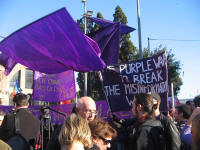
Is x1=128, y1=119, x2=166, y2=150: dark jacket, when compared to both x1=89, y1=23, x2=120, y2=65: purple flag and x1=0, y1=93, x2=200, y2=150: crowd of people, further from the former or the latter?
x1=89, y1=23, x2=120, y2=65: purple flag

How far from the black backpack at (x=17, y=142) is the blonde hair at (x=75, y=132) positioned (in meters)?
1.59

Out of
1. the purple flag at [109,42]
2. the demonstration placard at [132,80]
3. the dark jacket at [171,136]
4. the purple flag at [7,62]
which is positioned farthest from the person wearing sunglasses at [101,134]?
the purple flag at [7,62]

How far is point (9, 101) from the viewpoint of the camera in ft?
112

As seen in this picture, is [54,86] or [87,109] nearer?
[87,109]

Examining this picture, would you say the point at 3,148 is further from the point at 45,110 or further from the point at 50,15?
the point at 50,15

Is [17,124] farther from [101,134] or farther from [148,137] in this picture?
[148,137]

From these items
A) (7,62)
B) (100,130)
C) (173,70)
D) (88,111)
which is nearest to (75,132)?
(100,130)

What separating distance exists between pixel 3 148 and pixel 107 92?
11.8 ft

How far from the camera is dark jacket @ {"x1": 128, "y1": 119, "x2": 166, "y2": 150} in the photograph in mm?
2789

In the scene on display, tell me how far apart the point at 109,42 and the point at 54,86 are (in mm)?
2151

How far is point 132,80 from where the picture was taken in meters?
5.43

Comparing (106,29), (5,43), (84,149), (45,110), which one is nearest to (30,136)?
(45,110)

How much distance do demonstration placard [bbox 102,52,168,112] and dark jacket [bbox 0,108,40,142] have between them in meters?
1.99

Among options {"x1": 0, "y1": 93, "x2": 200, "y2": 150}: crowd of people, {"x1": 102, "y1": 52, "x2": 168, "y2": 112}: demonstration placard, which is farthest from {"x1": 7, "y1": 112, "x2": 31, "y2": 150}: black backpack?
{"x1": 102, "y1": 52, "x2": 168, "y2": 112}: demonstration placard
